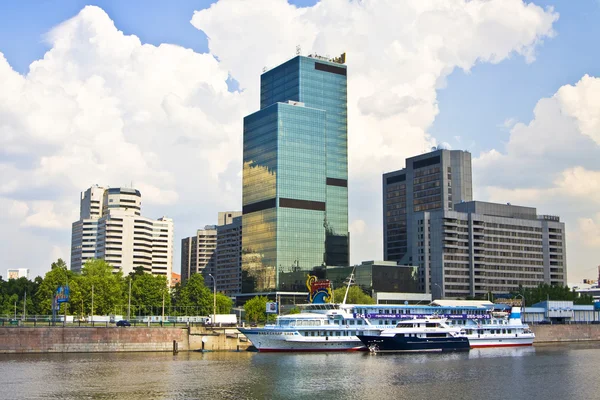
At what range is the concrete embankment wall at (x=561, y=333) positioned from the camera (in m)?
186

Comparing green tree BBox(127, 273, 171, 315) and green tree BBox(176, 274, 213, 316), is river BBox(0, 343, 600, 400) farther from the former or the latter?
green tree BBox(127, 273, 171, 315)

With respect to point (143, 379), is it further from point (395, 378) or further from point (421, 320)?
point (421, 320)

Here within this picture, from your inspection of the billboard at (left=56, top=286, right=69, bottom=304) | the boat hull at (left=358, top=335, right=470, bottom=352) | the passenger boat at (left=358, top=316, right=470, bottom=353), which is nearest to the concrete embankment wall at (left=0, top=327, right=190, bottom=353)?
the billboard at (left=56, top=286, right=69, bottom=304)

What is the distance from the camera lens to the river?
266 ft

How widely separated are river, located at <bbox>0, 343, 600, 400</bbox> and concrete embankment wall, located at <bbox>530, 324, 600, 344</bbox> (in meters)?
53.1

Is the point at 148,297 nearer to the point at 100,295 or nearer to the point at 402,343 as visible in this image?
the point at 100,295

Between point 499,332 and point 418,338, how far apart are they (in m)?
26.5

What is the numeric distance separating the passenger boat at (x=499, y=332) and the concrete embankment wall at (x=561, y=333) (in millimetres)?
23273

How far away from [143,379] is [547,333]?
12810 cm

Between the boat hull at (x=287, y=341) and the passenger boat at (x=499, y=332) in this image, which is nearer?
the boat hull at (x=287, y=341)

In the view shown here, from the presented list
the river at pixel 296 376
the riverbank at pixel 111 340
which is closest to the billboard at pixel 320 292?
the riverbank at pixel 111 340

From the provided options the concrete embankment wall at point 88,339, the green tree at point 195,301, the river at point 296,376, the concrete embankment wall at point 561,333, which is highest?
the green tree at point 195,301

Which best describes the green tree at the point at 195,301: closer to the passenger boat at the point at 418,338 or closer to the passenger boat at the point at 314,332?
the passenger boat at the point at 314,332

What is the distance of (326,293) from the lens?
156 meters
